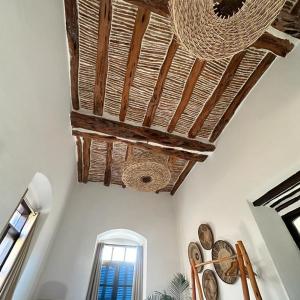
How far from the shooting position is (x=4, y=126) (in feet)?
3.96

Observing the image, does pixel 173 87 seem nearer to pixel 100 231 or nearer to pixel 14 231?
pixel 14 231

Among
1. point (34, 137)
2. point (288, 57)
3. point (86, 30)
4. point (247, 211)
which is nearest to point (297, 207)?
point (247, 211)

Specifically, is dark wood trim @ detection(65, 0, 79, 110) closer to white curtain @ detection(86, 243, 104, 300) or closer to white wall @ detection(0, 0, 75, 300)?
white wall @ detection(0, 0, 75, 300)

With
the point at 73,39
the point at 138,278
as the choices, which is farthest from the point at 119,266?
the point at 73,39

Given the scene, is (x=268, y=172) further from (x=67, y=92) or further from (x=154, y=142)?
(x=67, y=92)

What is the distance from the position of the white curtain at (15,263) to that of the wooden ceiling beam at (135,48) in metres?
1.93

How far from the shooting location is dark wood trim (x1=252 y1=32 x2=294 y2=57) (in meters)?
1.87

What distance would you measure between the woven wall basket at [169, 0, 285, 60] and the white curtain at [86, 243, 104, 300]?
3.37 metres

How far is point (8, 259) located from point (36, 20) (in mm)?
2361

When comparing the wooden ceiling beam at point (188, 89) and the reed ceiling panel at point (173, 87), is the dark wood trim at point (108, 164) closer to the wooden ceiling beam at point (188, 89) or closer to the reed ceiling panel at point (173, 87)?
the reed ceiling panel at point (173, 87)

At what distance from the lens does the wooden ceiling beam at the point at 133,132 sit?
2.68 m

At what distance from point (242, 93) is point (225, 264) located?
2102 millimetres

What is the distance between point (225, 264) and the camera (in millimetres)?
2160

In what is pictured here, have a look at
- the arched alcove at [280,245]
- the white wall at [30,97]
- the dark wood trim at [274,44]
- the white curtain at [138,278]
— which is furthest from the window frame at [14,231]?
the dark wood trim at [274,44]
